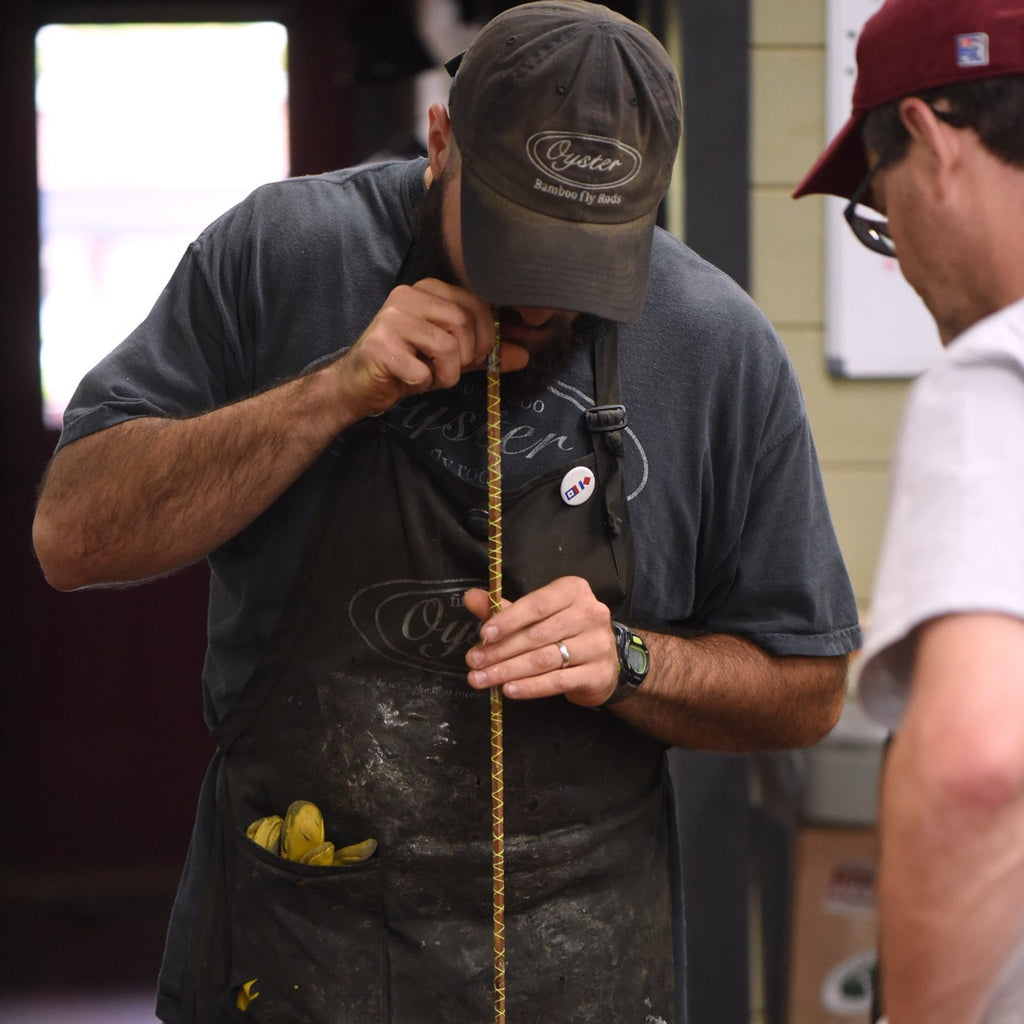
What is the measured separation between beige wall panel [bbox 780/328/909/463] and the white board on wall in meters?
0.03

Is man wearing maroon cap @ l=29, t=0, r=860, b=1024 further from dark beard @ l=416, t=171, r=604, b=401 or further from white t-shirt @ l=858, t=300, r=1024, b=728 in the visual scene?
white t-shirt @ l=858, t=300, r=1024, b=728

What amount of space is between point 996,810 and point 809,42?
7.63ft

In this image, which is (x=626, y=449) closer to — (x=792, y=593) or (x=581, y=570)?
(x=581, y=570)

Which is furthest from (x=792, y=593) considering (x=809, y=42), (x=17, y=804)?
(x=17, y=804)

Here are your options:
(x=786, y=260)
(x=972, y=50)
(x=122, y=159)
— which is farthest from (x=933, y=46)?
(x=122, y=159)

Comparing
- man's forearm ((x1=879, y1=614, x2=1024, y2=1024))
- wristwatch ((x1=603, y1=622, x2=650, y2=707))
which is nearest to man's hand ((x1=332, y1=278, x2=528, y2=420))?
wristwatch ((x1=603, y1=622, x2=650, y2=707))

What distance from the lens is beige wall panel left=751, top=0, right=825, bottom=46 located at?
292 centimetres

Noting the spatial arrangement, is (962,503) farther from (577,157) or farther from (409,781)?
(409,781)

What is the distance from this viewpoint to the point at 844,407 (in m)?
3.01

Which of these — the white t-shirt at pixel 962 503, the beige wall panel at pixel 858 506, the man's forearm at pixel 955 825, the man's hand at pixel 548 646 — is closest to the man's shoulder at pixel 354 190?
the man's hand at pixel 548 646

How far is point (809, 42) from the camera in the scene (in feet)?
9.61

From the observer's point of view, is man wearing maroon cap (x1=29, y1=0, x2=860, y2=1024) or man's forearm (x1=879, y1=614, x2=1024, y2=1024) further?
man wearing maroon cap (x1=29, y1=0, x2=860, y2=1024)

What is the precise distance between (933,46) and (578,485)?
73 centimetres

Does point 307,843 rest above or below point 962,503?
below
